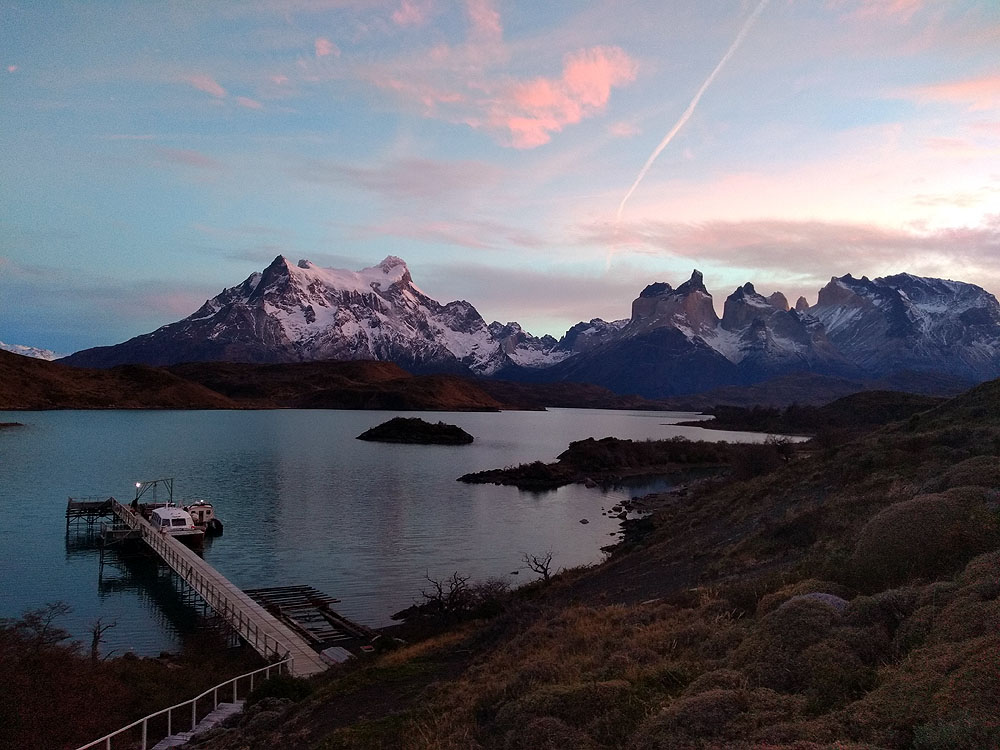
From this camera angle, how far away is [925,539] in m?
13.7

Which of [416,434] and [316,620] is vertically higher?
[416,434]

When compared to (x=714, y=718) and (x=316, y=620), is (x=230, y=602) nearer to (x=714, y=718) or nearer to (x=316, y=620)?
(x=316, y=620)

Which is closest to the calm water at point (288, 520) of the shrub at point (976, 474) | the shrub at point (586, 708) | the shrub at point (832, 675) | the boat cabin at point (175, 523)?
the boat cabin at point (175, 523)

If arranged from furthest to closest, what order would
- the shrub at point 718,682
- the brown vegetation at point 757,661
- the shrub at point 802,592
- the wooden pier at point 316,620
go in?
the wooden pier at point 316,620 → the shrub at point 802,592 → the shrub at point 718,682 → the brown vegetation at point 757,661

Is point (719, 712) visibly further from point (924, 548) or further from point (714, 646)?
point (924, 548)

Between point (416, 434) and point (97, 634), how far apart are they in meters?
116

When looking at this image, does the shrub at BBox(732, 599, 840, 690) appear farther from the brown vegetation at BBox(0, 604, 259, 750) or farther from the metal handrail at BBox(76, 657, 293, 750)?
the brown vegetation at BBox(0, 604, 259, 750)

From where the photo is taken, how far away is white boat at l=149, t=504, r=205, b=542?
162ft

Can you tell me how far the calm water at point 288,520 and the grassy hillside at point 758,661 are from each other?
720 inches

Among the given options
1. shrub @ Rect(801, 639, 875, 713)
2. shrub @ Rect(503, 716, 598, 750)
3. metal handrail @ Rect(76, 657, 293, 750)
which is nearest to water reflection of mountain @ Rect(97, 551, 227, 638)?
metal handrail @ Rect(76, 657, 293, 750)

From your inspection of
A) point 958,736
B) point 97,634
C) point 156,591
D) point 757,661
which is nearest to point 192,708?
point 97,634

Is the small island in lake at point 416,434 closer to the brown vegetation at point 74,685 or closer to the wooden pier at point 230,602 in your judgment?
the wooden pier at point 230,602

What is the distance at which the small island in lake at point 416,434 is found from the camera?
142 metres

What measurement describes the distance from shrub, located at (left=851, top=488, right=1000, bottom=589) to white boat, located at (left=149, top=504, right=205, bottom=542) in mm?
47017
